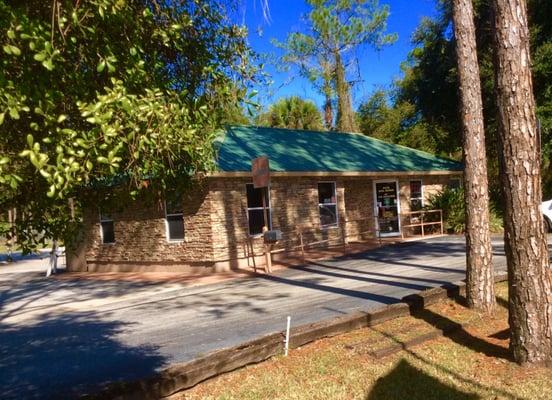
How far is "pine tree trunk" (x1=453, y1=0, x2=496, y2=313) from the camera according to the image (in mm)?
7156

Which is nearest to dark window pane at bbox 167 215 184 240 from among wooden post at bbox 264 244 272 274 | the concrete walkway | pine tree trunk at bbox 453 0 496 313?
the concrete walkway

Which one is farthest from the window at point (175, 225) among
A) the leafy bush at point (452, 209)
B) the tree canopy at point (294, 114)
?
the tree canopy at point (294, 114)

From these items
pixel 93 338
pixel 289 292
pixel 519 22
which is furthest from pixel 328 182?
pixel 519 22

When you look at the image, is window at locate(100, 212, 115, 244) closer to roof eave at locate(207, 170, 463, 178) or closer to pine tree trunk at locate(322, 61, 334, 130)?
roof eave at locate(207, 170, 463, 178)

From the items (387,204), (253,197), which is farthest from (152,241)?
(387,204)

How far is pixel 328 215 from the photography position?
17.2 metres

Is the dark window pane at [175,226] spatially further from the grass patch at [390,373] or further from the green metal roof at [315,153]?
the grass patch at [390,373]

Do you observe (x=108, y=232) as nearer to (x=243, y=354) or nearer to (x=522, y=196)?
(x=243, y=354)

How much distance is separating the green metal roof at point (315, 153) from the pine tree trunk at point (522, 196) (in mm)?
9010

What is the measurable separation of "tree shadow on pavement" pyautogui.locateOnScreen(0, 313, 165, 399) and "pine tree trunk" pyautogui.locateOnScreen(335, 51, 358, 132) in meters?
25.5

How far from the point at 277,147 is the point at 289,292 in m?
8.43

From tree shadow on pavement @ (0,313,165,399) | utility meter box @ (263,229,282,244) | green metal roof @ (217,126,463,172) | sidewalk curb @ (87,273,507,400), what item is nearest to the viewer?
sidewalk curb @ (87,273,507,400)

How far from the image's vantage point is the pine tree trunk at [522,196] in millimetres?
5184

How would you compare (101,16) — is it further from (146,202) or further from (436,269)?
(436,269)
